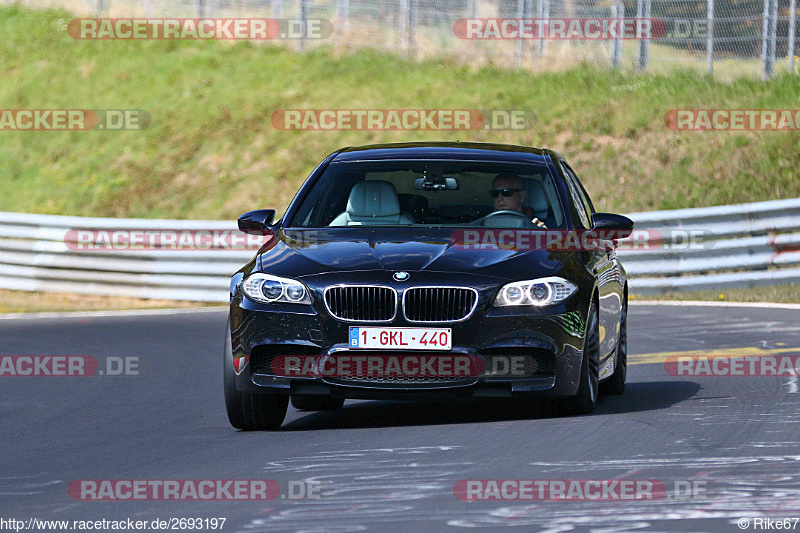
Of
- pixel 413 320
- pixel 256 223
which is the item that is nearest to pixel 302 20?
pixel 256 223

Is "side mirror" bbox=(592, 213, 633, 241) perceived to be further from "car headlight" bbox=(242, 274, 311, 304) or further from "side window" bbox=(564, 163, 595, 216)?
"car headlight" bbox=(242, 274, 311, 304)

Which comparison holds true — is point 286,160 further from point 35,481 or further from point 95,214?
point 35,481

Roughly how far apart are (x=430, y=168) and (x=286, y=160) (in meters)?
18.2

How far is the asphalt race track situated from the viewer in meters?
5.86

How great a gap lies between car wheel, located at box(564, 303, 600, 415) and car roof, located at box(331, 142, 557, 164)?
1521mm

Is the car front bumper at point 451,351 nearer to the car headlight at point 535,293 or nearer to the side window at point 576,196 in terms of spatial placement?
the car headlight at point 535,293

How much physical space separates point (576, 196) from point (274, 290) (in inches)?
106

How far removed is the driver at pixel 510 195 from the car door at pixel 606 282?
16.2 inches

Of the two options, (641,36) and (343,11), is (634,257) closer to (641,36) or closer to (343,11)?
(641,36)

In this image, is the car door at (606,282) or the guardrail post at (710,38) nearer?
the car door at (606,282)

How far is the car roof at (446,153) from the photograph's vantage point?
965 centimetres

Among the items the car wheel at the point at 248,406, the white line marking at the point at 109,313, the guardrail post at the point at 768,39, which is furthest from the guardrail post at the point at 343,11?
the car wheel at the point at 248,406

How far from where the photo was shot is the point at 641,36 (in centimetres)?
2656

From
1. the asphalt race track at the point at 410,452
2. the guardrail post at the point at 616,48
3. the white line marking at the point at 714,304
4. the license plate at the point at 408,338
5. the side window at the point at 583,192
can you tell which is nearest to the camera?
the asphalt race track at the point at 410,452
